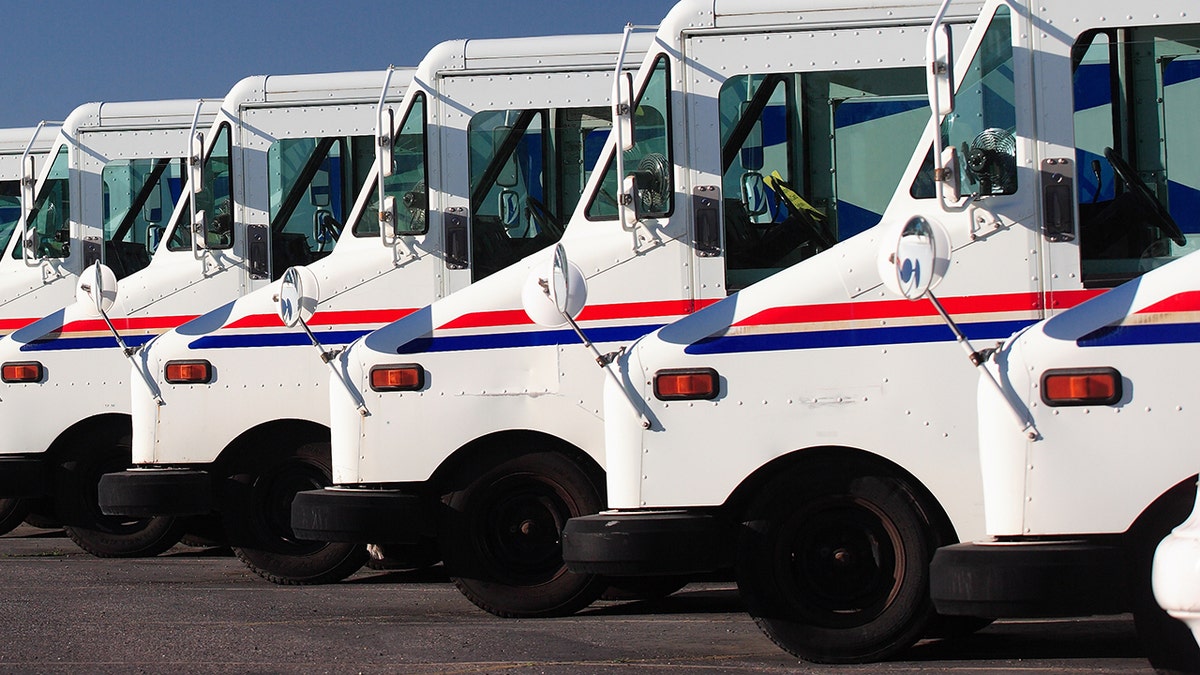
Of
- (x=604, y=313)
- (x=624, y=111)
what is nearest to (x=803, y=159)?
(x=624, y=111)

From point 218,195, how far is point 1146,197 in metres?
6.55

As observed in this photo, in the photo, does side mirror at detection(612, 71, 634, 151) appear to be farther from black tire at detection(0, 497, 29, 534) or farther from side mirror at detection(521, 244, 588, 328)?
black tire at detection(0, 497, 29, 534)

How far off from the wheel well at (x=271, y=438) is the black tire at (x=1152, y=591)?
227 inches

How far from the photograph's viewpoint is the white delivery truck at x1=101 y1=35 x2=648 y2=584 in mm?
9945

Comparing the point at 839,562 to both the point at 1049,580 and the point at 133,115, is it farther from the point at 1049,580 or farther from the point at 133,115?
the point at 133,115

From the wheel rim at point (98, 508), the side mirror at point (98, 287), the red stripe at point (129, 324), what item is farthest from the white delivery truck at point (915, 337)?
the wheel rim at point (98, 508)

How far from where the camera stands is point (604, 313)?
8.88 metres

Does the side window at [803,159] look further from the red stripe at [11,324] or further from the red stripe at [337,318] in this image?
the red stripe at [11,324]

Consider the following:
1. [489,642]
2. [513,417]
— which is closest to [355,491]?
[513,417]

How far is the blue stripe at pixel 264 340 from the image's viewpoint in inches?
415

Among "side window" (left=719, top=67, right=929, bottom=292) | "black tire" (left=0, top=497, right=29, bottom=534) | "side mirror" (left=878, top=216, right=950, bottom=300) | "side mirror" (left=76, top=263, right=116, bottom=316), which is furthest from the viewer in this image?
"black tire" (left=0, top=497, right=29, bottom=534)

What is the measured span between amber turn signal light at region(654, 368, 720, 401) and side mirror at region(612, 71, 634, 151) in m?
1.43

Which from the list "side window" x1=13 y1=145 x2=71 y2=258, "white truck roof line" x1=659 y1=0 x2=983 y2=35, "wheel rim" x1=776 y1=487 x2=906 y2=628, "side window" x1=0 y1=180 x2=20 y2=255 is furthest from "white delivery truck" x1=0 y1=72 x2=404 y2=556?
"wheel rim" x1=776 y1=487 x2=906 y2=628

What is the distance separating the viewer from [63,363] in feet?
40.4
